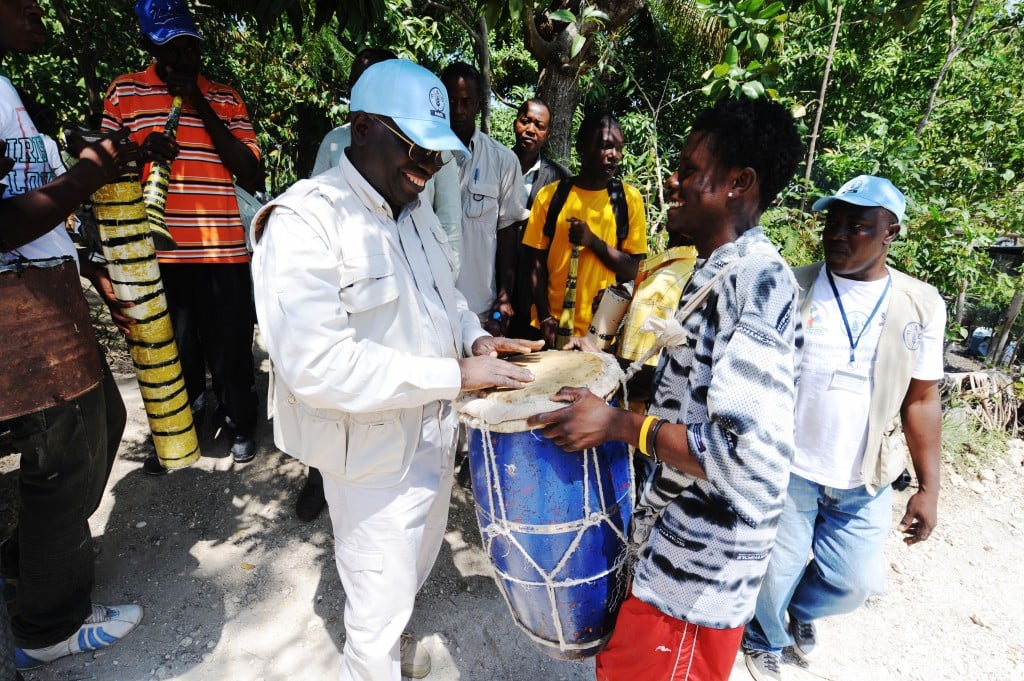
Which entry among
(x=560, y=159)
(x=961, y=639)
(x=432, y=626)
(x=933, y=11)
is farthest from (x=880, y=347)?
(x=933, y=11)

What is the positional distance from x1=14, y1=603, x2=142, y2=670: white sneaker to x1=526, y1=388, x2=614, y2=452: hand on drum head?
2.05 meters

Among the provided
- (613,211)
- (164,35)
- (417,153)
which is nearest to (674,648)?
(417,153)

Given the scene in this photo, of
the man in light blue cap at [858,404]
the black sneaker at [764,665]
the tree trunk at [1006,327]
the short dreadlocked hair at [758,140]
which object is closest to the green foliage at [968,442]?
the man in light blue cap at [858,404]

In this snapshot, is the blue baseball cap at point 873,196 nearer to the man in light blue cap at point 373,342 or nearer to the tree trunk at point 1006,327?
the man in light blue cap at point 373,342

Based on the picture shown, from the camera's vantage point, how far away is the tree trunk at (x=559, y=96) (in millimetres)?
4230

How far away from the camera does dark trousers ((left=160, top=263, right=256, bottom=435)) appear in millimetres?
3342

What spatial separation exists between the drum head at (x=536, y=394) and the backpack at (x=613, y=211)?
1.67 metres

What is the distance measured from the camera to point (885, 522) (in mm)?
2350

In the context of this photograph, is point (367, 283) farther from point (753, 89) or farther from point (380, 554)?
point (753, 89)

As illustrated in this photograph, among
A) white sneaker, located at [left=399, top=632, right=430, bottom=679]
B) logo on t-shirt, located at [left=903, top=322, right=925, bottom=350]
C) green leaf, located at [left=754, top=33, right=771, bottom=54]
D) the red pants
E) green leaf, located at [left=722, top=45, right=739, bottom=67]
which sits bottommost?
white sneaker, located at [left=399, top=632, right=430, bottom=679]

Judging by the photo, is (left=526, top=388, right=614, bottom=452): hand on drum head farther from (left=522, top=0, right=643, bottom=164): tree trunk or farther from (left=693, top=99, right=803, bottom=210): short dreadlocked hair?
(left=522, top=0, right=643, bottom=164): tree trunk

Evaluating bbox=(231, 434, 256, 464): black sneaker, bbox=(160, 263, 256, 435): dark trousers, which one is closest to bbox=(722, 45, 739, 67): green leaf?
bbox=(160, 263, 256, 435): dark trousers

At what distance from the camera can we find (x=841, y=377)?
227 cm

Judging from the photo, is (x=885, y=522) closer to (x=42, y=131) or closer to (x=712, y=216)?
(x=712, y=216)
